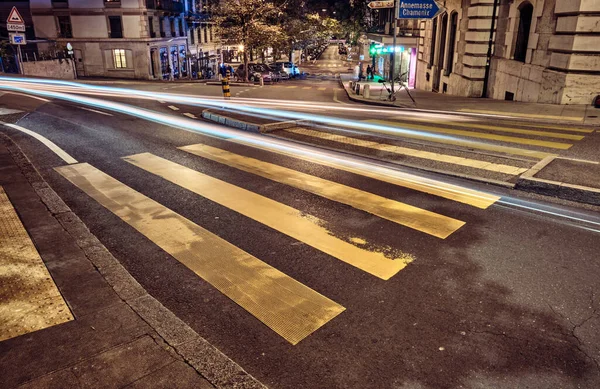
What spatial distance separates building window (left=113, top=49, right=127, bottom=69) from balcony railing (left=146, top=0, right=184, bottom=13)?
5507 millimetres

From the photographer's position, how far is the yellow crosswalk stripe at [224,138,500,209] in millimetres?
7199

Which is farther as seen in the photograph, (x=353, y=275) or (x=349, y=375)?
(x=353, y=275)

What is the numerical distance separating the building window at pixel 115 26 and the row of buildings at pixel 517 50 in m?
27.5

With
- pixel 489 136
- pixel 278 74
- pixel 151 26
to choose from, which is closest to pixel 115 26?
pixel 151 26

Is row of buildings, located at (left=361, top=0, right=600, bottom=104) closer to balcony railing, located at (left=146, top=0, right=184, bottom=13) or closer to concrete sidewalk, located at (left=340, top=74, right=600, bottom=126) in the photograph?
concrete sidewalk, located at (left=340, top=74, right=600, bottom=126)

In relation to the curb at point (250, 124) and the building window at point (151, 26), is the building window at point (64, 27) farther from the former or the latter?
the curb at point (250, 124)

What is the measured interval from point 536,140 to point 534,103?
8.22 m

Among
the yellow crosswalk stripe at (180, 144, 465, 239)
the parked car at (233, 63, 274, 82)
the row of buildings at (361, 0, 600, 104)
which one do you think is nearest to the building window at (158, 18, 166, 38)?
the parked car at (233, 63, 274, 82)

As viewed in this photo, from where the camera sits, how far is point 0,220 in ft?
20.6

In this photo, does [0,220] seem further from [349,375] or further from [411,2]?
[411,2]

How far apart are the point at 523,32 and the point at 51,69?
38.0 metres

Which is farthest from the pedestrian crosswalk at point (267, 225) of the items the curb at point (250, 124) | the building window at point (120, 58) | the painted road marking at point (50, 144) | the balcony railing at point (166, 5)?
the balcony railing at point (166, 5)

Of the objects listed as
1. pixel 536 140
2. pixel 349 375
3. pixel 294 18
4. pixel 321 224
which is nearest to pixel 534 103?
pixel 536 140

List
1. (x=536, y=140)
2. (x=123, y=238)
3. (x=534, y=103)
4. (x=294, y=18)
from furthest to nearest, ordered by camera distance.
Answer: (x=294, y=18) → (x=534, y=103) → (x=536, y=140) → (x=123, y=238)
